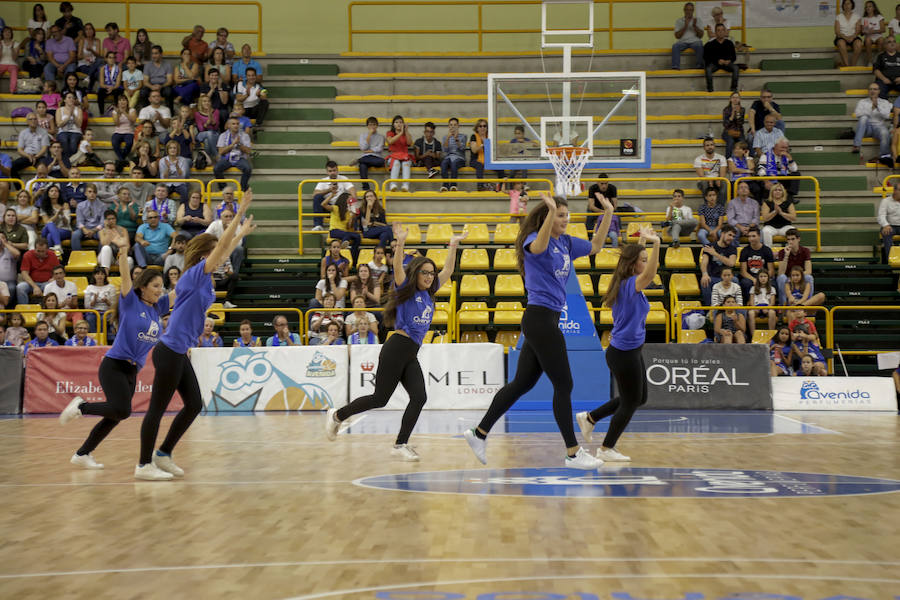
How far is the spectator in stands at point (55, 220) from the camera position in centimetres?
1930

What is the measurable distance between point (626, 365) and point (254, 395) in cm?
826

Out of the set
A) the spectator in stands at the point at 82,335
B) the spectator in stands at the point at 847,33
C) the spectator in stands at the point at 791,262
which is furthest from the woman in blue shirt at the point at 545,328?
the spectator in stands at the point at 847,33

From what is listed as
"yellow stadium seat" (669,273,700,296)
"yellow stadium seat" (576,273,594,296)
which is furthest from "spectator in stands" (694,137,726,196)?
"yellow stadium seat" (576,273,594,296)

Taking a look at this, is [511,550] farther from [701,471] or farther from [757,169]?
[757,169]

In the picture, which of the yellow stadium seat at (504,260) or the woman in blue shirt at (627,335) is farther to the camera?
the yellow stadium seat at (504,260)

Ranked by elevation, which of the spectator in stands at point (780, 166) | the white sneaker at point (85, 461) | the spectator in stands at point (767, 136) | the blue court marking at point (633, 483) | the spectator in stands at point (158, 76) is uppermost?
the spectator in stands at point (158, 76)

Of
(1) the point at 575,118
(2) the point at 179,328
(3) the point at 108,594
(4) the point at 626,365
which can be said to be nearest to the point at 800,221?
(1) the point at 575,118

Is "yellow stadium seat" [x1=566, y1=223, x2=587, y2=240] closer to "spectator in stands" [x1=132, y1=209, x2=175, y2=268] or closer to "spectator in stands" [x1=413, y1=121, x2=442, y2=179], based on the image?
"spectator in stands" [x1=413, y1=121, x2=442, y2=179]

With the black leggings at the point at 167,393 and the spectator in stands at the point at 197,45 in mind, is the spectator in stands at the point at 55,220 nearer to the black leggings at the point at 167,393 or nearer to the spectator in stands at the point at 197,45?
the spectator in stands at the point at 197,45

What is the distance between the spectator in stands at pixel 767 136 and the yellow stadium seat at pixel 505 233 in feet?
18.9

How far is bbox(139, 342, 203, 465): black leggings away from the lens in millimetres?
7543

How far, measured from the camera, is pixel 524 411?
46.9 feet

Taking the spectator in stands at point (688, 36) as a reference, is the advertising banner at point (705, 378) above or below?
below

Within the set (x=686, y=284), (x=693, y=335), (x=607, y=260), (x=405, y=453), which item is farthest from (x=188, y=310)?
(x=686, y=284)
